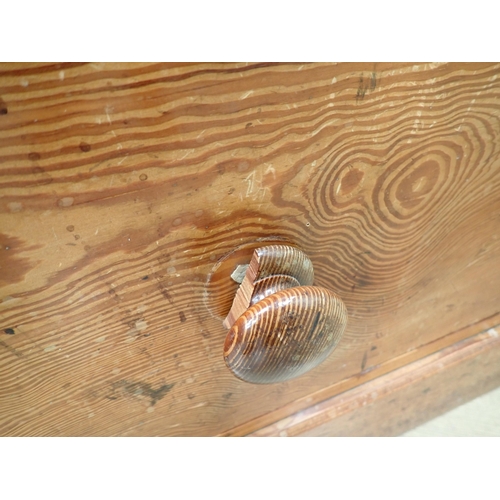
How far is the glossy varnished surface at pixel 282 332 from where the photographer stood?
40 cm

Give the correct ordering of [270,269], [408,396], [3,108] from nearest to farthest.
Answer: [3,108], [270,269], [408,396]

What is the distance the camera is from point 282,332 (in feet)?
1.31

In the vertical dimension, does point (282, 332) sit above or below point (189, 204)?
below

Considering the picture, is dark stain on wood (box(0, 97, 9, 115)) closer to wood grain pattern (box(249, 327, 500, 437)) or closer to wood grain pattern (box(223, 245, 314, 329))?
wood grain pattern (box(223, 245, 314, 329))

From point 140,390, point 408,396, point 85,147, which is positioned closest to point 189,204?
point 85,147

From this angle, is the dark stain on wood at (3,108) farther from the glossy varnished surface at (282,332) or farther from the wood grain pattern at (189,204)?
the glossy varnished surface at (282,332)

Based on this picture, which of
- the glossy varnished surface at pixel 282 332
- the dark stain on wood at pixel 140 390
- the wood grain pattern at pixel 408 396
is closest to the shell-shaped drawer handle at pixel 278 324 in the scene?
the glossy varnished surface at pixel 282 332

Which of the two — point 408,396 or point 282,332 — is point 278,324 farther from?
point 408,396

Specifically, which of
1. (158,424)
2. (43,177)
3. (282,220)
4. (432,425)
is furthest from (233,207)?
(432,425)

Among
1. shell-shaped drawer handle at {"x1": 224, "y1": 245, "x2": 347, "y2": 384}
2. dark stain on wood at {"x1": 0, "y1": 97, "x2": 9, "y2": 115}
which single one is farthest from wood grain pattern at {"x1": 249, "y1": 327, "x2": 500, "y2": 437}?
dark stain on wood at {"x1": 0, "y1": 97, "x2": 9, "y2": 115}

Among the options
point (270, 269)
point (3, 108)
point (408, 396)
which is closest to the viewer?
point (3, 108)

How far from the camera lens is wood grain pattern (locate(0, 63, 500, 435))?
34cm

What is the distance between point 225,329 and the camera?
0.54 meters

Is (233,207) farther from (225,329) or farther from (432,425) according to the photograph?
(432,425)
